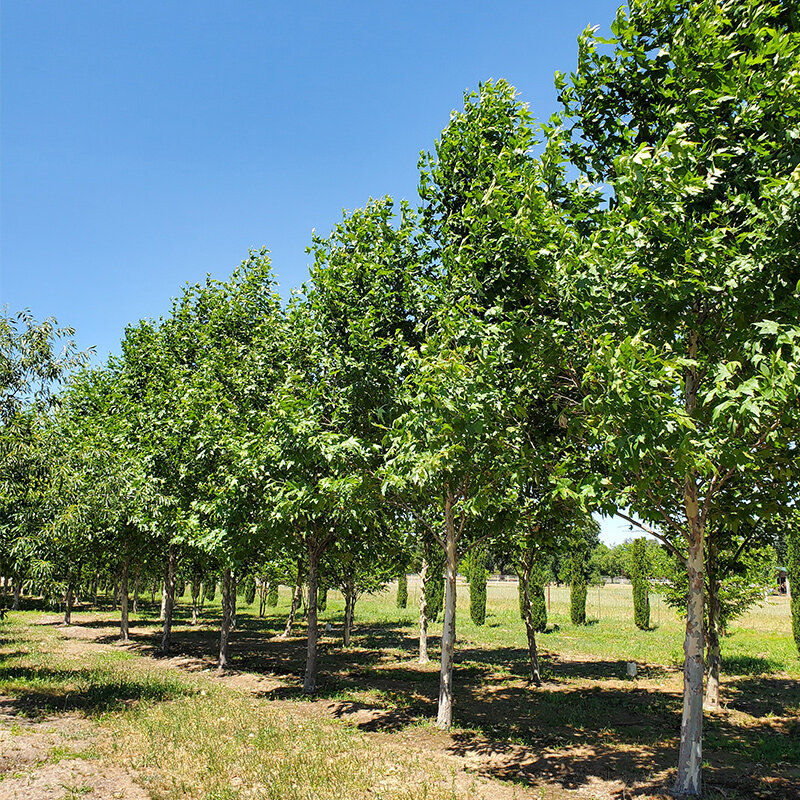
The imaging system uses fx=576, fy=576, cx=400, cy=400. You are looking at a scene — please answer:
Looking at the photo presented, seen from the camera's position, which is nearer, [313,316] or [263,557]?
[313,316]

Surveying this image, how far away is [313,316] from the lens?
44.7 ft

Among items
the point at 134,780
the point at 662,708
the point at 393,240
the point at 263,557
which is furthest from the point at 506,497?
the point at 263,557

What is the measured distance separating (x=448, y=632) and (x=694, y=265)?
320 inches

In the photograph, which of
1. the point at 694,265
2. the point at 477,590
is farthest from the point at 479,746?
the point at 477,590

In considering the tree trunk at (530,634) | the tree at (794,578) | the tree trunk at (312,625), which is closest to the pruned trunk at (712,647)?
the tree trunk at (530,634)

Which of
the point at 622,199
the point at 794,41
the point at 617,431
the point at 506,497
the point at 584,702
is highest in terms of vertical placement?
the point at 794,41

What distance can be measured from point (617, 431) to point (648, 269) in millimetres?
2080

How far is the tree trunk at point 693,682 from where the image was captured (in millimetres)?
7695

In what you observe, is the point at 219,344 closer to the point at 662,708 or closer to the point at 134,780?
the point at 134,780

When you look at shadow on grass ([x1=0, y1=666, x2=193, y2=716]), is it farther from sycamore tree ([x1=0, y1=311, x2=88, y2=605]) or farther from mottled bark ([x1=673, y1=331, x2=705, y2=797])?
mottled bark ([x1=673, y1=331, x2=705, y2=797])

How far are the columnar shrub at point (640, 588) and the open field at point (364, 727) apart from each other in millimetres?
11136

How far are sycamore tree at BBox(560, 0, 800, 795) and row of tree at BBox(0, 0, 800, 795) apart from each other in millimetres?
39

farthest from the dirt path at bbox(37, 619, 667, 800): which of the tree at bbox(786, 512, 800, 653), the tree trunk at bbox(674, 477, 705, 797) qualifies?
the tree at bbox(786, 512, 800, 653)

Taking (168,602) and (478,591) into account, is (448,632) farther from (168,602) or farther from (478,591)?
(478,591)
